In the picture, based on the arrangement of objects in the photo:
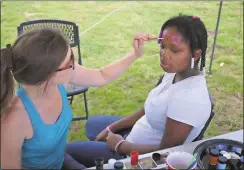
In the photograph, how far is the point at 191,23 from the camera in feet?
5.17

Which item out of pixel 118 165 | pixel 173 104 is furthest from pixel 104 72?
pixel 118 165

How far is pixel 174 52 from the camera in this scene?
1584 millimetres

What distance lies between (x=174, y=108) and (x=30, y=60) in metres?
0.64

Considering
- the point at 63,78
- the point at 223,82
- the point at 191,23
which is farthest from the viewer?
the point at 223,82

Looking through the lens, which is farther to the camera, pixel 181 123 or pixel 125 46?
pixel 125 46

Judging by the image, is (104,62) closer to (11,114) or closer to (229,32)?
(229,32)

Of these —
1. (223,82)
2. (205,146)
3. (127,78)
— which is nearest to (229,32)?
(223,82)

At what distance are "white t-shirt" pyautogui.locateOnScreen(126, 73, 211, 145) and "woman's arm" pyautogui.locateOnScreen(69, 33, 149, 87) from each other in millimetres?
201

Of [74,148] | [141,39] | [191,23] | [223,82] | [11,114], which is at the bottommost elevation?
[223,82]

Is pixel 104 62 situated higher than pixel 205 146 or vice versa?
pixel 205 146

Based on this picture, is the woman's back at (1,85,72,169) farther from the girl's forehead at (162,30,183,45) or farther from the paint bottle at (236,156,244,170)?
the paint bottle at (236,156,244,170)

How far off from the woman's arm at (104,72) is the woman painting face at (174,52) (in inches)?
6.0

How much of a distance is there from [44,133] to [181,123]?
1.90ft

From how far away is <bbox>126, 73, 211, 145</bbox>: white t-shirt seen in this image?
1.50m
